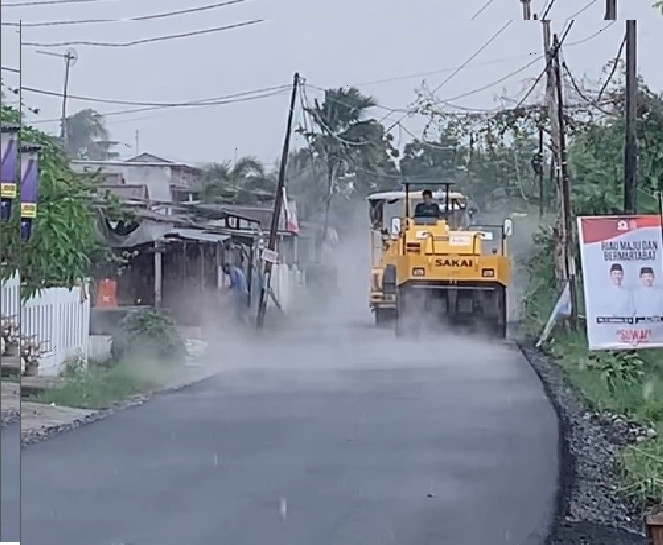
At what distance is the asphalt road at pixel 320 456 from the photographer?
Result: 3.99 metres

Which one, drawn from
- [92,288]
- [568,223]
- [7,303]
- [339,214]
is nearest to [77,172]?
[92,288]

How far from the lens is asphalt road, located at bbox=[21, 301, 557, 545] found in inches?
157

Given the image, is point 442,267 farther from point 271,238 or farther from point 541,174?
point 271,238

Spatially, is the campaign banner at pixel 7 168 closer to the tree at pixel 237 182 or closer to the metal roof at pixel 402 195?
the tree at pixel 237 182

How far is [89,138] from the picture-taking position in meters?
3.62

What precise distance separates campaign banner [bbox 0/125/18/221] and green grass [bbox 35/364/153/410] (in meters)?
0.78

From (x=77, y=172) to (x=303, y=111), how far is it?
70 centimetres

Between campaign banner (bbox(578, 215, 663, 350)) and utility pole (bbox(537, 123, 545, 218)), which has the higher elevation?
utility pole (bbox(537, 123, 545, 218))

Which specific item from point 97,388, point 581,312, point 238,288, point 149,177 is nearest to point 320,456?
point 238,288

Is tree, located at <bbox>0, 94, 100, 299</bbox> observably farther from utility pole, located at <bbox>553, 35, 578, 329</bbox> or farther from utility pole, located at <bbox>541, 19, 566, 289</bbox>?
utility pole, located at <bbox>553, 35, 578, 329</bbox>

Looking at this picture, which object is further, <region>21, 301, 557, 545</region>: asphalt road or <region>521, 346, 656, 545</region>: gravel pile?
<region>521, 346, 656, 545</region>: gravel pile

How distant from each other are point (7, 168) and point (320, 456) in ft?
6.28

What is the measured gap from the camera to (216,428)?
444 centimetres

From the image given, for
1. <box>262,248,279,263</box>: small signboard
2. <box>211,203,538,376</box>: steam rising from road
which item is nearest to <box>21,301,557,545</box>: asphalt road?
<box>211,203,538,376</box>: steam rising from road
